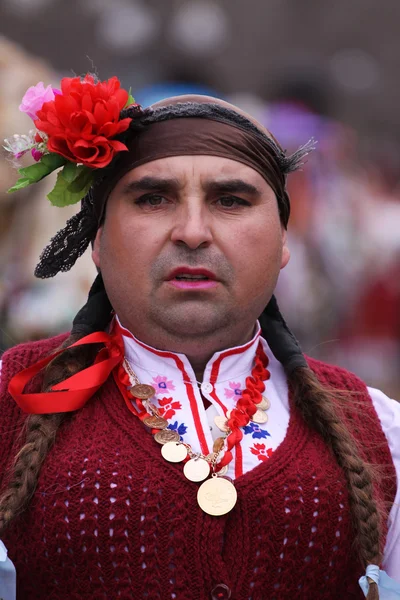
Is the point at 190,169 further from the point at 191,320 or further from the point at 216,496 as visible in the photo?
the point at 216,496

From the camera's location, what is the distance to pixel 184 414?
2014 mm

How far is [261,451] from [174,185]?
2.40 ft

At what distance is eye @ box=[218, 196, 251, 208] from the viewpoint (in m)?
2.04

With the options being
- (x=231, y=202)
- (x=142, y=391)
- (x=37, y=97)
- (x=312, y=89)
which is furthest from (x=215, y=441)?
(x=312, y=89)

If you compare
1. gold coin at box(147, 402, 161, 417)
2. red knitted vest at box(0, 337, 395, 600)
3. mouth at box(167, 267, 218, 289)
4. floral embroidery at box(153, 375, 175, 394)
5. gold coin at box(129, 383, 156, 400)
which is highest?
mouth at box(167, 267, 218, 289)

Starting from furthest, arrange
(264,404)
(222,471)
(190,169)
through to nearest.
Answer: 1. (264,404)
2. (190,169)
3. (222,471)

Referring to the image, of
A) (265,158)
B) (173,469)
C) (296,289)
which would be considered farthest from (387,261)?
(173,469)

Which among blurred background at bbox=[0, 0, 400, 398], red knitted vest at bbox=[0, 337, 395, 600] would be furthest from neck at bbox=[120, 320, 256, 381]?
blurred background at bbox=[0, 0, 400, 398]

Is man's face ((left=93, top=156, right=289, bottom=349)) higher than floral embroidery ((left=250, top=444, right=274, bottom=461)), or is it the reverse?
man's face ((left=93, top=156, right=289, bottom=349))

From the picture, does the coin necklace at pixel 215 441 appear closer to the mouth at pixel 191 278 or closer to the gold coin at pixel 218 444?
the gold coin at pixel 218 444

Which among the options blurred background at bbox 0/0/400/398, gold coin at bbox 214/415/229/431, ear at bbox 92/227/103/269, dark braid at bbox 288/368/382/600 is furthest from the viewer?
blurred background at bbox 0/0/400/398

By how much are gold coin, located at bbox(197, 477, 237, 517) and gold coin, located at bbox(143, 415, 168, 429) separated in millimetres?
195

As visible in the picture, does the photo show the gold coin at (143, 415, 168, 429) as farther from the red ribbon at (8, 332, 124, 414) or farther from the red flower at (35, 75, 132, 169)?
the red flower at (35, 75, 132, 169)

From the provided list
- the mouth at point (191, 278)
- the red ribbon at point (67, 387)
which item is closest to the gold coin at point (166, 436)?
the red ribbon at point (67, 387)
